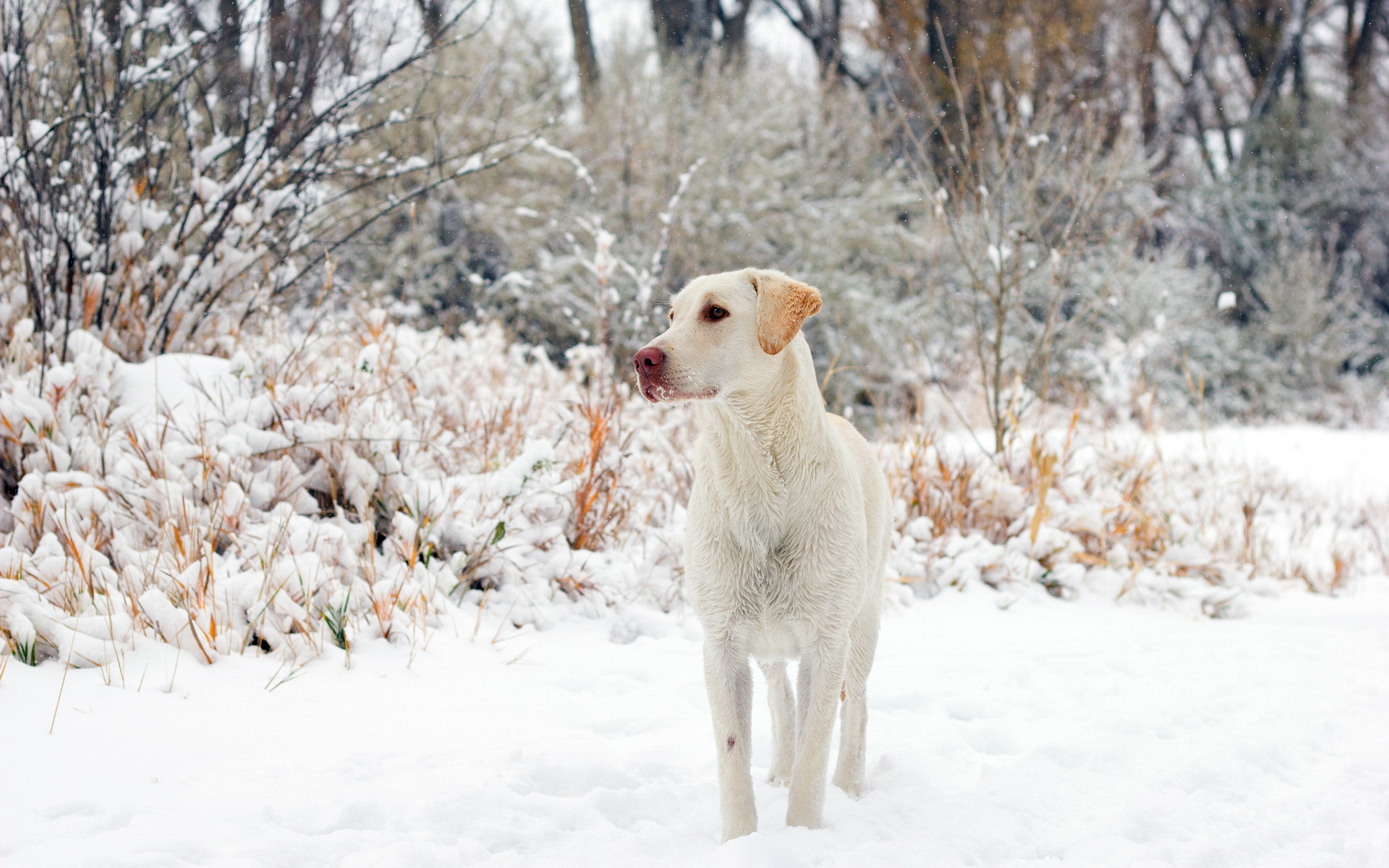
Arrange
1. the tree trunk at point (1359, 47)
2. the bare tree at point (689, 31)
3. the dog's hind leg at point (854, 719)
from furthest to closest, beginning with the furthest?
the tree trunk at point (1359, 47) < the bare tree at point (689, 31) < the dog's hind leg at point (854, 719)

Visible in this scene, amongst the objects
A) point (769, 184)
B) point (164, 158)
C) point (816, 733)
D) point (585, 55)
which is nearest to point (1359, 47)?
point (769, 184)

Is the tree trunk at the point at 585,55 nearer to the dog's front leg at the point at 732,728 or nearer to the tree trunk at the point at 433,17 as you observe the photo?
the tree trunk at the point at 433,17

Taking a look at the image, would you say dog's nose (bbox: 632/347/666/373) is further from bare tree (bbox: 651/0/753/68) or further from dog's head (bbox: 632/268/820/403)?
bare tree (bbox: 651/0/753/68)

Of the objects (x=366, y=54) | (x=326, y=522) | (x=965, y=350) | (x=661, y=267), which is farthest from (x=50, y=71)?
(x=965, y=350)

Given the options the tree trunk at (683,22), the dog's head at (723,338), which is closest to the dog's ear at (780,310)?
the dog's head at (723,338)

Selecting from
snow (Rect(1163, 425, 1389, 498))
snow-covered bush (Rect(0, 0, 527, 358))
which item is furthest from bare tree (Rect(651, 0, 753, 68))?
snow-covered bush (Rect(0, 0, 527, 358))

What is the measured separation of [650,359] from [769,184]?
32.3 feet

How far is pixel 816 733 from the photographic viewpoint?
6.97ft

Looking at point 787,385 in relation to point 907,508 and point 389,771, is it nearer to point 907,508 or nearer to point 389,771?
point 389,771

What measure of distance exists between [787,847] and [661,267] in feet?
29.6

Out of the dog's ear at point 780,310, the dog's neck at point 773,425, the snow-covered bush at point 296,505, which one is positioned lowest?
the snow-covered bush at point 296,505

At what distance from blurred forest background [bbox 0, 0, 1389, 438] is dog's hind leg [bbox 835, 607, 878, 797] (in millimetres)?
2325

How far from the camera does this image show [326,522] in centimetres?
352

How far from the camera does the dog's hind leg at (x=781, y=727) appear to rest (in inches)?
97.8
